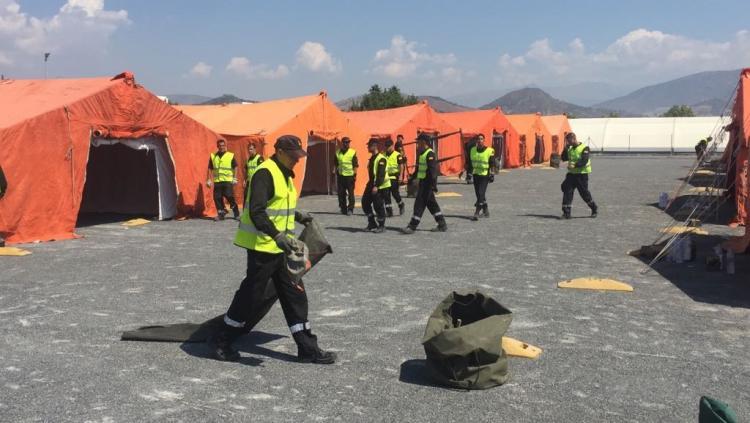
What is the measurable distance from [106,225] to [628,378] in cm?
1148

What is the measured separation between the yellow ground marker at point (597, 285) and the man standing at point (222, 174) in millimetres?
8654

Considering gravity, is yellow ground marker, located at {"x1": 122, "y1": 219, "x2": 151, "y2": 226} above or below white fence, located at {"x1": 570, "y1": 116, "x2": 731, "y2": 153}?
below

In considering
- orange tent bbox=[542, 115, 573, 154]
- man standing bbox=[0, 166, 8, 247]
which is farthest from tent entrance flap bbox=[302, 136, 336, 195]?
orange tent bbox=[542, 115, 573, 154]

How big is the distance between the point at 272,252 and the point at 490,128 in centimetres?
3005

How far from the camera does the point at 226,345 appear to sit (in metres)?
A: 4.86

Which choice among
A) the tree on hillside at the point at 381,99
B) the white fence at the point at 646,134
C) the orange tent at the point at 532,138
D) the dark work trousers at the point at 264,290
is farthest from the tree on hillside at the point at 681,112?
the dark work trousers at the point at 264,290

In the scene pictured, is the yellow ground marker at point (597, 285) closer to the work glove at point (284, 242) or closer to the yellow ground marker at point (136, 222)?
the work glove at point (284, 242)

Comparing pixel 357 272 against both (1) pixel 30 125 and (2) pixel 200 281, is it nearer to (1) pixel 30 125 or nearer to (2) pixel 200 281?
(2) pixel 200 281

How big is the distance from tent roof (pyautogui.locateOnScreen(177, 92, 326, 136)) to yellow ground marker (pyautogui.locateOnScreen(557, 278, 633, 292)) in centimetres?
1119

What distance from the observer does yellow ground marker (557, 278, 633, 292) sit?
721cm

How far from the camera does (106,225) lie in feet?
43.2

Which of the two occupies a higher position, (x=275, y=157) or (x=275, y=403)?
(x=275, y=157)

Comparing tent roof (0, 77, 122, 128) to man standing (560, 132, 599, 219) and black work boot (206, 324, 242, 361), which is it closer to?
black work boot (206, 324, 242, 361)

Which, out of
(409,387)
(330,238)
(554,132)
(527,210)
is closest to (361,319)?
(409,387)
